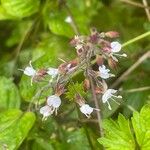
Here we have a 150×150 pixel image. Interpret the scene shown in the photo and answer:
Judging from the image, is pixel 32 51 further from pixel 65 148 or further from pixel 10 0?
pixel 65 148

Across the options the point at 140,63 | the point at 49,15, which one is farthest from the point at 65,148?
the point at 49,15

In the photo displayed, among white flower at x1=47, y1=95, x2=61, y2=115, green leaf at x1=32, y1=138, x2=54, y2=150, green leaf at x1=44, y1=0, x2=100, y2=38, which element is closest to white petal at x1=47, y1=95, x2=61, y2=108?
white flower at x1=47, y1=95, x2=61, y2=115

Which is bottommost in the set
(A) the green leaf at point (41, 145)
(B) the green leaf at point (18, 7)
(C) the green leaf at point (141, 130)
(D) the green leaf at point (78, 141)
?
(D) the green leaf at point (78, 141)

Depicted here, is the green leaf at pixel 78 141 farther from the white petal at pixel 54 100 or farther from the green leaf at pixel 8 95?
the white petal at pixel 54 100

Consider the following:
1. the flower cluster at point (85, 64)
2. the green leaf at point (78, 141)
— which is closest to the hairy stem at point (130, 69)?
the green leaf at point (78, 141)

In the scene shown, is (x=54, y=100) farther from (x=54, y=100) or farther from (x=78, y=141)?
(x=78, y=141)
